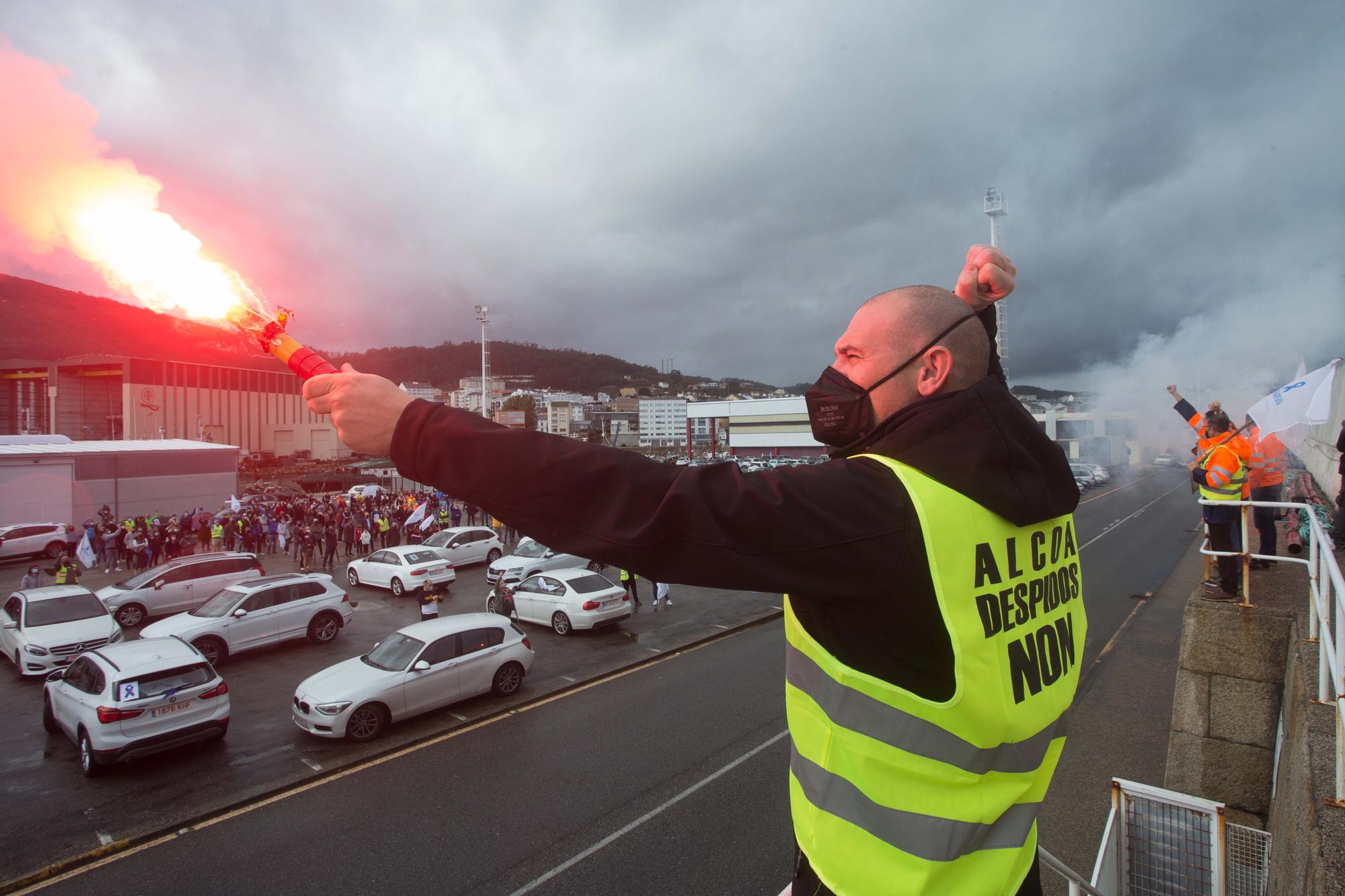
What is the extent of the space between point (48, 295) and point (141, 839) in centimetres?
9202

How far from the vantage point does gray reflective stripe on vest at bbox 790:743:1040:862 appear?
1.41 meters

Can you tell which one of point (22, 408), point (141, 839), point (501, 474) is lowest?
point (141, 839)

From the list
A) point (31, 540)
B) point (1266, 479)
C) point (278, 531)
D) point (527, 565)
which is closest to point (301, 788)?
point (527, 565)

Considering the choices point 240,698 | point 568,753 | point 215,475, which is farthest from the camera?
point 215,475

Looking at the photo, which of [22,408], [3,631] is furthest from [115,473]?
[22,408]

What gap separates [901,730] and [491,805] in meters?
7.75

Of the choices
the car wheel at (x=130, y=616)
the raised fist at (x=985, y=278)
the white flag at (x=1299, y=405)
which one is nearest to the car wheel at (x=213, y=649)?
the car wheel at (x=130, y=616)

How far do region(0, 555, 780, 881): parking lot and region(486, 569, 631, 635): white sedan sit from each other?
37 centimetres

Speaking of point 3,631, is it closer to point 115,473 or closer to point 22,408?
point 115,473

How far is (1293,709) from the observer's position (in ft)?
14.1

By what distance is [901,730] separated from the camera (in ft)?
4.50

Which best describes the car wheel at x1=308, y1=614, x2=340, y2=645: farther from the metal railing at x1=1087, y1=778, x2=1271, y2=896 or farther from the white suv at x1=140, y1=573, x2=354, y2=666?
the metal railing at x1=1087, y1=778, x2=1271, y2=896

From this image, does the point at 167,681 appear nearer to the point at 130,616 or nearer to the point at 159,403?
the point at 130,616

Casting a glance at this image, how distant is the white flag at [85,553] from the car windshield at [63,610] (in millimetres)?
10844
